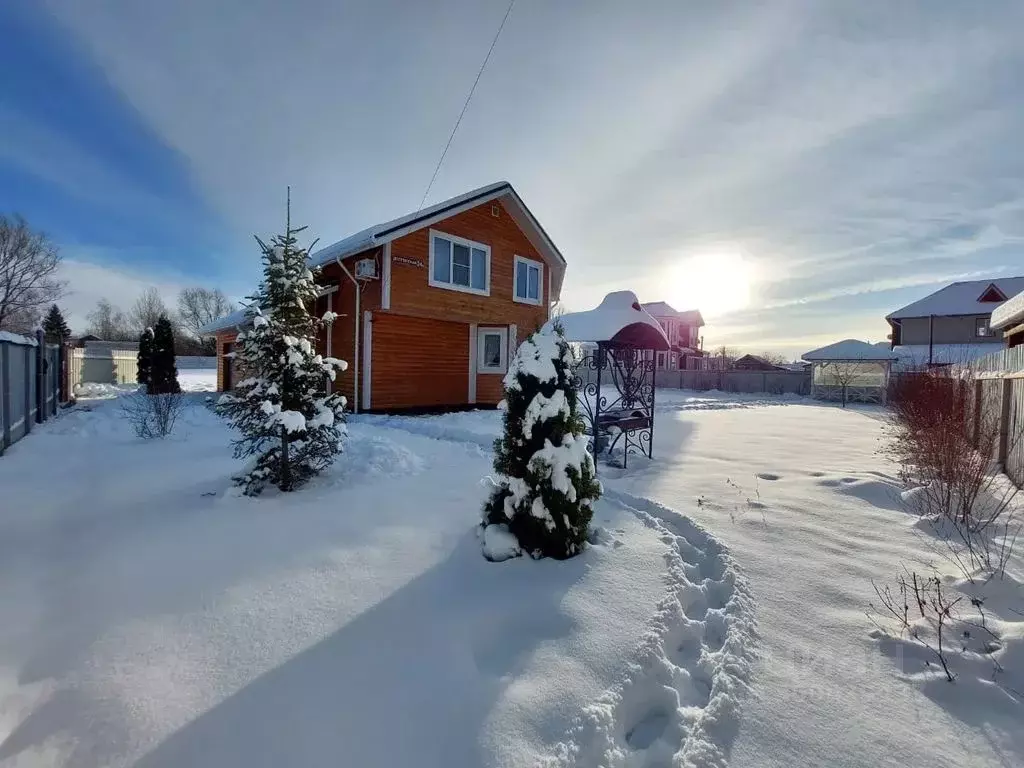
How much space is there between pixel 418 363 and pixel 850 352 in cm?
2249

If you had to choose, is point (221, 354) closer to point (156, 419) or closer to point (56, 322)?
point (156, 419)

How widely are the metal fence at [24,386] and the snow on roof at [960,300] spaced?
39.8 meters

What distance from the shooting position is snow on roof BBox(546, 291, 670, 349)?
741cm

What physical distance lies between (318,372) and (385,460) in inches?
63.2

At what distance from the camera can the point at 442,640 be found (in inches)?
102

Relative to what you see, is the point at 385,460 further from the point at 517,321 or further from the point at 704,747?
the point at 517,321

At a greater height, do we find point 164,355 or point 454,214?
point 454,214

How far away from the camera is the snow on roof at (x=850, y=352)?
23016 millimetres

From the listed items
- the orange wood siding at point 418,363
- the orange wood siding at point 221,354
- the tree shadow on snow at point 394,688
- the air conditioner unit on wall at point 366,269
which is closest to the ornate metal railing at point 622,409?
the tree shadow on snow at point 394,688

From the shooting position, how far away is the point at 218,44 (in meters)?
6.29

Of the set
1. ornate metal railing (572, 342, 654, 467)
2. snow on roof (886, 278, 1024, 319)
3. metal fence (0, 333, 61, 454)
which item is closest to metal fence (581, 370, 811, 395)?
snow on roof (886, 278, 1024, 319)

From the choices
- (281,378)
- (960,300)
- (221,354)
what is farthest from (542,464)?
(960,300)

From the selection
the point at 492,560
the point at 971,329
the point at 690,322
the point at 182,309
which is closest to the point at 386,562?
the point at 492,560

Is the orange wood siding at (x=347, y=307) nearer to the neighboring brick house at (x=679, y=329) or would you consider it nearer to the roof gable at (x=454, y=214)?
the roof gable at (x=454, y=214)
